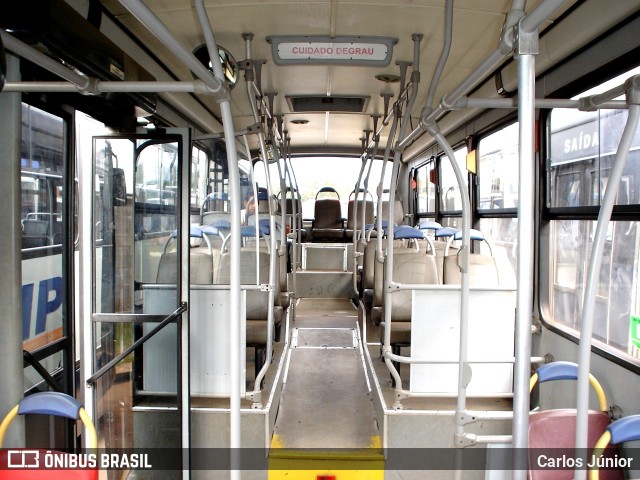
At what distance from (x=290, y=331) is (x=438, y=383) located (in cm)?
229

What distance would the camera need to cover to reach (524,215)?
1086 millimetres

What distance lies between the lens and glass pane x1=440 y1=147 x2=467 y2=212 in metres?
5.20

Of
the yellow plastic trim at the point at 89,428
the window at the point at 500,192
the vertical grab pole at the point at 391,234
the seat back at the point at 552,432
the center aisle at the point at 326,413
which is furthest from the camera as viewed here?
the window at the point at 500,192

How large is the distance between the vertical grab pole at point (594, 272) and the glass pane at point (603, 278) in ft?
3.58

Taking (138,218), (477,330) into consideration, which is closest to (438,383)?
(477,330)

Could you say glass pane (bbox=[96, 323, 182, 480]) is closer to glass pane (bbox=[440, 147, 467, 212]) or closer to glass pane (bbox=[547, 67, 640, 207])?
glass pane (bbox=[547, 67, 640, 207])

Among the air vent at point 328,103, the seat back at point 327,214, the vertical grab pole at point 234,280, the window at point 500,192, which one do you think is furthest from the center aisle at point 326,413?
the seat back at point 327,214

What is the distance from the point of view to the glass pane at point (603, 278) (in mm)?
2279

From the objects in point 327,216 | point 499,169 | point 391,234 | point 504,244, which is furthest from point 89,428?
point 327,216

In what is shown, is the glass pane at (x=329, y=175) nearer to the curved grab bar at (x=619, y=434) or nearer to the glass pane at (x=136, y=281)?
the glass pane at (x=136, y=281)

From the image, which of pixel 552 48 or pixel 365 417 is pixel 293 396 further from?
pixel 552 48

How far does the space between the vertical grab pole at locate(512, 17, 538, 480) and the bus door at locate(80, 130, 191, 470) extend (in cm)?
158

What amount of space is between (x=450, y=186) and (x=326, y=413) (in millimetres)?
3525

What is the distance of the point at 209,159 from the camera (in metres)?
5.07
